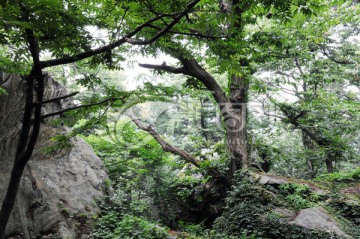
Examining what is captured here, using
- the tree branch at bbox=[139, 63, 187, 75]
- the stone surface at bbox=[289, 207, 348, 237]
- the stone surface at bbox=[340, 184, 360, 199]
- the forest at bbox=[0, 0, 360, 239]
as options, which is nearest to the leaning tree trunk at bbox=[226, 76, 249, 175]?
the forest at bbox=[0, 0, 360, 239]

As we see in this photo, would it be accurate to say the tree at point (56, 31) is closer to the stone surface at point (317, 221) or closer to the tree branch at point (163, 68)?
the tree branch at point (163, 68)

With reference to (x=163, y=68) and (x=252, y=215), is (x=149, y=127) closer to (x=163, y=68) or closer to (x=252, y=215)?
(x=163, y=68)

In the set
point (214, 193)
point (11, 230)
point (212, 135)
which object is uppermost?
point (212, 135)

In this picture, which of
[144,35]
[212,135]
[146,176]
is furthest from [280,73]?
[144,35]

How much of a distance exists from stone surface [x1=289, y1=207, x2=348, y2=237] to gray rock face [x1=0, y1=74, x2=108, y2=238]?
15.9ft

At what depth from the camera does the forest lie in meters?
2.79

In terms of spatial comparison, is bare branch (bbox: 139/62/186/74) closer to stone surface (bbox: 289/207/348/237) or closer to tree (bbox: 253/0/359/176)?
tree (bbox: 253/0/359/176)

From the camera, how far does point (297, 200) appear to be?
699 centimetres

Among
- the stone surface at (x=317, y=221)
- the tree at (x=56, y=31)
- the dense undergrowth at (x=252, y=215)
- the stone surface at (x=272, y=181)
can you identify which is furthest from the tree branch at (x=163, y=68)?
the stone surface at (x=317, y=221)

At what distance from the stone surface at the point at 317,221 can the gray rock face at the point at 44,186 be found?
484 cm

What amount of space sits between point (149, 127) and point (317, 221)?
545 cm

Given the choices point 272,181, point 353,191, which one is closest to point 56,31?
point 272,181

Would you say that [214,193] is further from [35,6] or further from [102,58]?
[35,6]

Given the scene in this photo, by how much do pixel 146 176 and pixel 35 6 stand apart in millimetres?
8693
